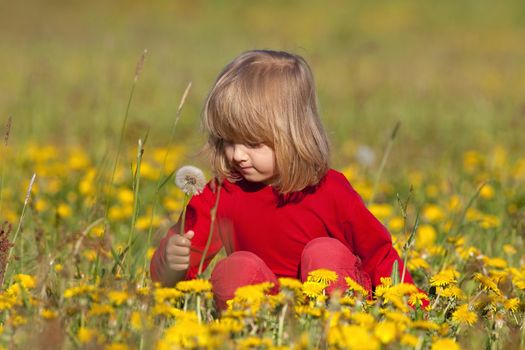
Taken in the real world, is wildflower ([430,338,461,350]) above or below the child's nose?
below

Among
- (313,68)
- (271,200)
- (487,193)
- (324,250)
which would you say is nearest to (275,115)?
(271,200)

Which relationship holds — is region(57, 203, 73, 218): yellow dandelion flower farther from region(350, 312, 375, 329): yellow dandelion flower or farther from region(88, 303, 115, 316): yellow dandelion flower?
region(350, 312, 375, 329): yellow dandelion flower

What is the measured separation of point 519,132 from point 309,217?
14.0ft

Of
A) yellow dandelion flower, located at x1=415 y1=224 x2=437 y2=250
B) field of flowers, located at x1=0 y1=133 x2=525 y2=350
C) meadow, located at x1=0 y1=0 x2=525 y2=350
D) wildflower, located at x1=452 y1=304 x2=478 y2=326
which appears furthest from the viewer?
yellow dandelion flower, located at x1=415 y1=224 x2=437 y2=250

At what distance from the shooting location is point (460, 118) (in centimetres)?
753

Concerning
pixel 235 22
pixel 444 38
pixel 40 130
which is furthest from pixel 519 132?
pixel 235 22

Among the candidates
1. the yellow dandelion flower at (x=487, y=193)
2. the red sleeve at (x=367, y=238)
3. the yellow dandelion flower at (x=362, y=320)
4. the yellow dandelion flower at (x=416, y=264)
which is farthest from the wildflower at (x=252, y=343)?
the yellow dandelion flower at (x=487, y=193)

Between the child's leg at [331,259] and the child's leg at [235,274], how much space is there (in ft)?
0.39

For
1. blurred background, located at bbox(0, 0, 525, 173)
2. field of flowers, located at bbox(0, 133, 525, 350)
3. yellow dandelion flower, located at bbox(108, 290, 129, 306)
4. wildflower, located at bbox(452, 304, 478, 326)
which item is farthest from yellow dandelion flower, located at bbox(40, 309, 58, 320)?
wildflower, located at bbox(452, 304, 478, 326)

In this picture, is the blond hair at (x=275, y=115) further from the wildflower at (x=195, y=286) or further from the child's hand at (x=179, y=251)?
the wildflower at (x=195, y=286)

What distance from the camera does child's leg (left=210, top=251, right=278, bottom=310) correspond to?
259 cm

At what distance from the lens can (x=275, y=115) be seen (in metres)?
2.65

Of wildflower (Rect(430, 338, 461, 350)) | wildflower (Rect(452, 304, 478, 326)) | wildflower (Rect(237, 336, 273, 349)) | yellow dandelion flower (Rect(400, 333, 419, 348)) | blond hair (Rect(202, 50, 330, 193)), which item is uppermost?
blond hair (Rect(202, 50, 330, 193))

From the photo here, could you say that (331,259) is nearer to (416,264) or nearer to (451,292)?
(451,292)
